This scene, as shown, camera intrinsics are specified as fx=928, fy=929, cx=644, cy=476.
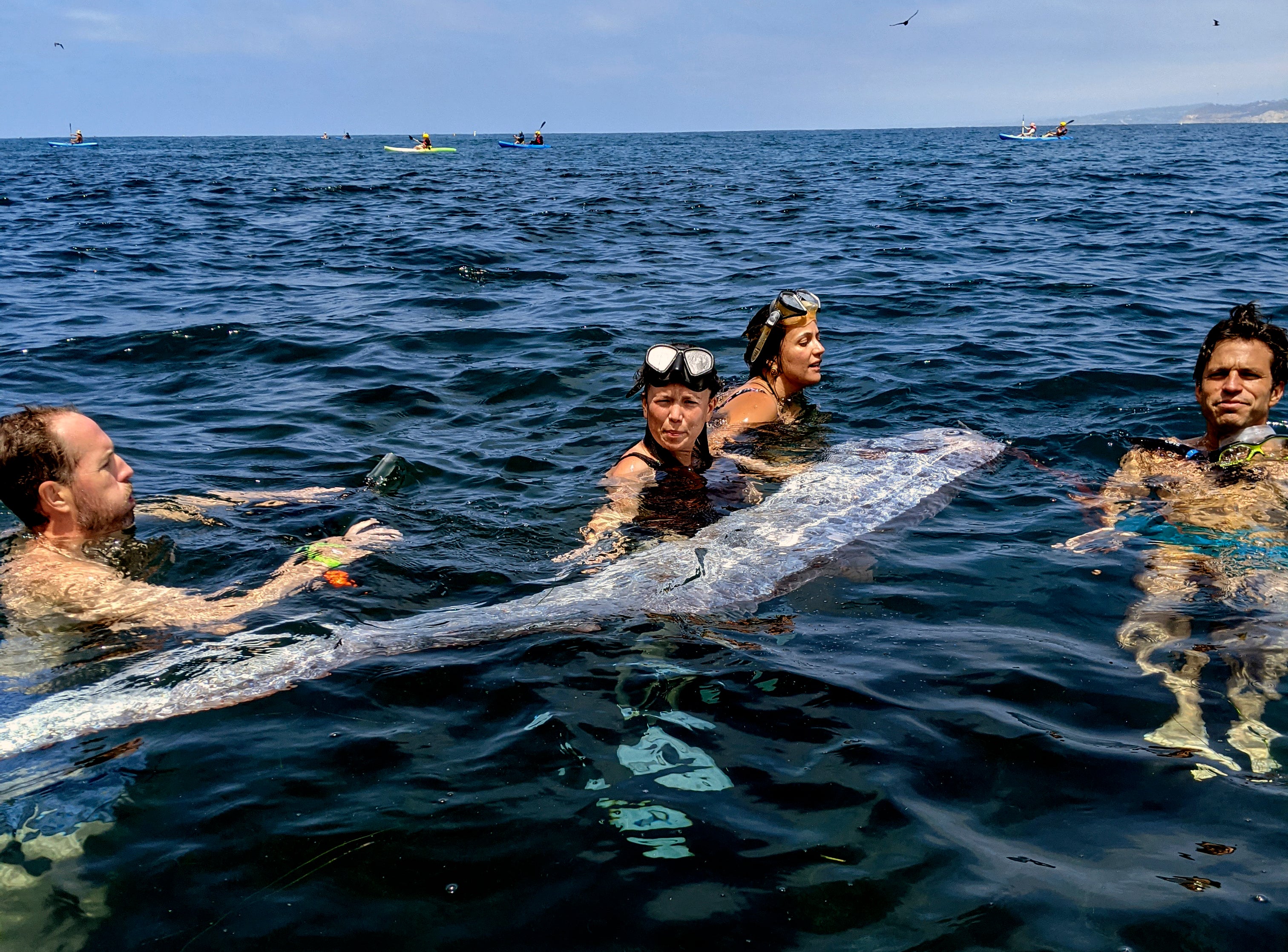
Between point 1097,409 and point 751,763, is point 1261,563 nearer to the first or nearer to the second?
point 751,763

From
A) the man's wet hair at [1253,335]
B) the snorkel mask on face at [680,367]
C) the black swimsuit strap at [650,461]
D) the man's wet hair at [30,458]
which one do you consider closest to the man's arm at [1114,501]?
the man's wet hair at [1253,335]

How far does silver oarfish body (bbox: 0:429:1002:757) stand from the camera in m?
4.06

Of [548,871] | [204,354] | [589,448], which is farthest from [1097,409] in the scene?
[204,354]

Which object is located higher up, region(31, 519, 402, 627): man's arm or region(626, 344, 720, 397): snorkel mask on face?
region(626, 344, 720, 397): snorkel mask on face

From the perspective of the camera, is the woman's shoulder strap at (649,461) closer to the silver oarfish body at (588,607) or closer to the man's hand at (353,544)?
the silver oarfish body at (588,607)

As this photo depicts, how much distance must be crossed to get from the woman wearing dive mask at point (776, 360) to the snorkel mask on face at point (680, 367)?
→ 1.96m

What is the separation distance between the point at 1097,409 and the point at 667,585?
5693 mm

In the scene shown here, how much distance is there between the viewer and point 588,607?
486 cm

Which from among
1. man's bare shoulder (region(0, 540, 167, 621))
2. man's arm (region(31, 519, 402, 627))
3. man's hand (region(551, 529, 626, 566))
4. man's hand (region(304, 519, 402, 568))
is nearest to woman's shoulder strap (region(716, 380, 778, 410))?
man's hand (region(551, 529, 626, 566))

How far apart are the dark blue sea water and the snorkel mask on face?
3.60 feet

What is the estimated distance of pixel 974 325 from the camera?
39.5 feet

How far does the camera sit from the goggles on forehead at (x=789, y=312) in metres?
8.10

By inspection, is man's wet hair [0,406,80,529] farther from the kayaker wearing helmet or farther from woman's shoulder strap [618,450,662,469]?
woman's shoulder strap [618,450,662,469]

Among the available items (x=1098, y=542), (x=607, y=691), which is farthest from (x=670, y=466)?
(x=1098, y=542)
